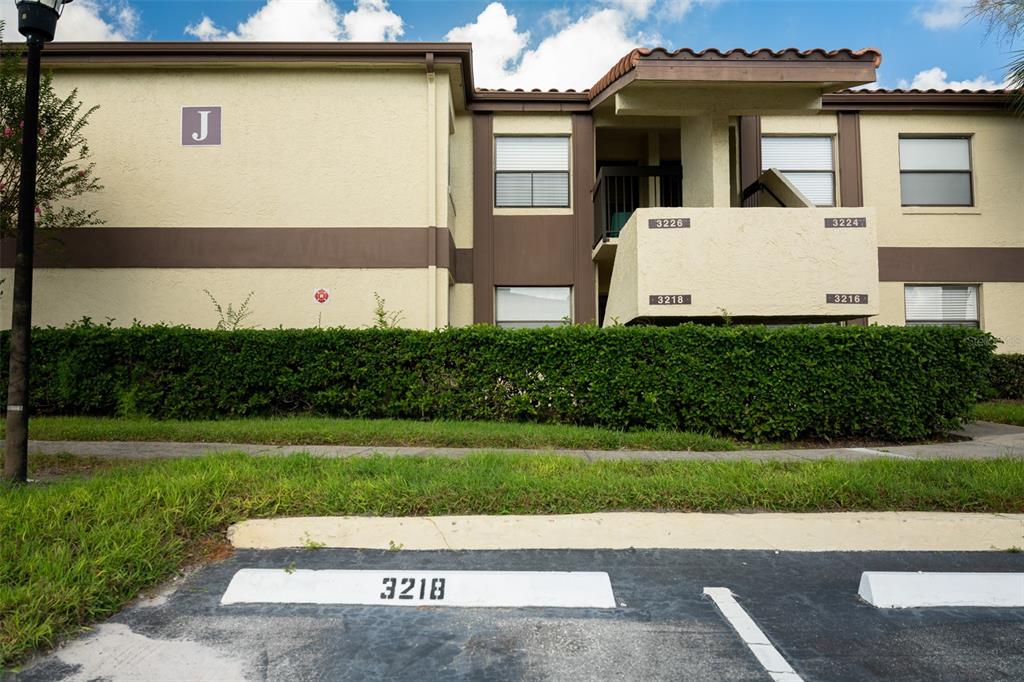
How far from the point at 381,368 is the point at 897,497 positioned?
658cm

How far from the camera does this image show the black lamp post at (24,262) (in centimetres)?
502

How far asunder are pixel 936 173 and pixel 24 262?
52.1 ft

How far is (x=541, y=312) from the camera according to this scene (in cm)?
1308

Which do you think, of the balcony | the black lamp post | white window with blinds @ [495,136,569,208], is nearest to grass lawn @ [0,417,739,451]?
the balcony

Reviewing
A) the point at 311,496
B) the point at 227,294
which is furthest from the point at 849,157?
the point at 311,496

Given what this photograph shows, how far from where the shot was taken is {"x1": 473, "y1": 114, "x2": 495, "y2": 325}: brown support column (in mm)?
12930

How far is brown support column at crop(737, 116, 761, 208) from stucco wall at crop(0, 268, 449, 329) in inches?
276

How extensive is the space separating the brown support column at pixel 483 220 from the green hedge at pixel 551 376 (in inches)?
154

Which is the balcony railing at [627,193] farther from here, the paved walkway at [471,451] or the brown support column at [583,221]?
the paved walkway at [471,451]

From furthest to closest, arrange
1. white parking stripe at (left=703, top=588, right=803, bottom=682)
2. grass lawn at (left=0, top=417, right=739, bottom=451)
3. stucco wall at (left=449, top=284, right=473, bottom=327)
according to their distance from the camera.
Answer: stucco wall at (left=449, top=284, right=473, bottom=327) < grass lawn at (left=0, top=417, right=739, bottom=451) < white parking stripe at (left=703, top=588, right=803, bottom=682)

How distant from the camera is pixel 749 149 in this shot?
13.3 meters

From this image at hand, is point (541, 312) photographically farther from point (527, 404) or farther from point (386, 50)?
point (386, 50)

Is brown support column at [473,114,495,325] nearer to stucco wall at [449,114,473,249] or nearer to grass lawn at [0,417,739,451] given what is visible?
stucco wall at [449,114,473,249]

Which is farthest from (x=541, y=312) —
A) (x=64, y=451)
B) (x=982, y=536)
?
(x=982, y=536)
